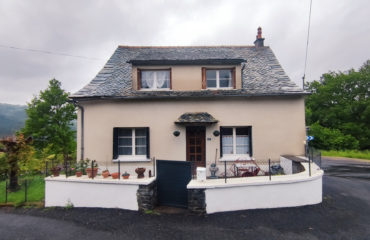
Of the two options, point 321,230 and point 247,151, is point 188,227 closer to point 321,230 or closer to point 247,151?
point 321,230

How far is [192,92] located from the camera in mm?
9203

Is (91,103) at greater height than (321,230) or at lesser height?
greater

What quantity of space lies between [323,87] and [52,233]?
40.2m

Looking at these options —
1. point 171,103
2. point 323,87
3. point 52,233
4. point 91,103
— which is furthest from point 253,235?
point 323,87

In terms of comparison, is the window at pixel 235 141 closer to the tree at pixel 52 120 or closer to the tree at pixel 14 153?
the tree at pixel 14 153

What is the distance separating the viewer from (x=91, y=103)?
30.0 ft

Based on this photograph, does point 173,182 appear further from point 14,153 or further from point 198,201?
point 14,153

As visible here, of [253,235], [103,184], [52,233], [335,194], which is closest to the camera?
[253,235]

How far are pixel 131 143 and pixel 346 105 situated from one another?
36.6m

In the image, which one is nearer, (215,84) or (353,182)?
(353,182)

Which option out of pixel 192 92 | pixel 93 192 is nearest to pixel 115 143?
pixel 93 192

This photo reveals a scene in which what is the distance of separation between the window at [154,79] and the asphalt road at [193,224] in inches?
248

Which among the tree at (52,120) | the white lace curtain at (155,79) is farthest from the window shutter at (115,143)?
the tree at (52,120)

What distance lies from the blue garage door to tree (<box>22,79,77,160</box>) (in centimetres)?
2010
